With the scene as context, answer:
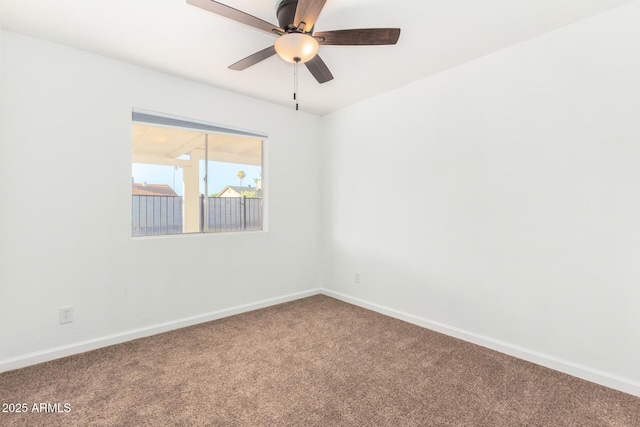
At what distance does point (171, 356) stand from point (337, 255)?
217 centimetres

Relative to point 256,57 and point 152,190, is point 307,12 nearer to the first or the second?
point 256,57

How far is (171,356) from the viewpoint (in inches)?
92.8

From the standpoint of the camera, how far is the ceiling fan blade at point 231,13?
60.4 inches

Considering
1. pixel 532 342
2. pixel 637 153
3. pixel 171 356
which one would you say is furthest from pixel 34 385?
pixel 637 153

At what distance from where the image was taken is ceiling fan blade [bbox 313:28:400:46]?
1.75m

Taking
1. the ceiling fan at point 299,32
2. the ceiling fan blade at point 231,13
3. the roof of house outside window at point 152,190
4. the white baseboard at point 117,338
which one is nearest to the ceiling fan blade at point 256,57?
the ceiling fan at point 299,32

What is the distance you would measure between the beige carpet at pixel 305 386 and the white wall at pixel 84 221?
283mm

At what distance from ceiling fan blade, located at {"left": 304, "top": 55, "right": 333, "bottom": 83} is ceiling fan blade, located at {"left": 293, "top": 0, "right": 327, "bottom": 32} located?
35 centimetres

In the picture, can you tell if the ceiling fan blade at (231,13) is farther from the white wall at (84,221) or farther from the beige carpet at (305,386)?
the beige carpet at (305,386)

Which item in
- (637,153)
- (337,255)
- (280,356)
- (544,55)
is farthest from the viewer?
(337,255)

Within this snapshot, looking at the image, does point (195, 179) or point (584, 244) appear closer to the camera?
point (584, 244)

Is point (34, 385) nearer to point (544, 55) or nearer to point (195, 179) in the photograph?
point (195, 179)

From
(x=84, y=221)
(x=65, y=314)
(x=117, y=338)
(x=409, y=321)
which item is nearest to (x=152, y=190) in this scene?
(x=84, y=221)

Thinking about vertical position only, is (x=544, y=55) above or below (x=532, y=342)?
above
